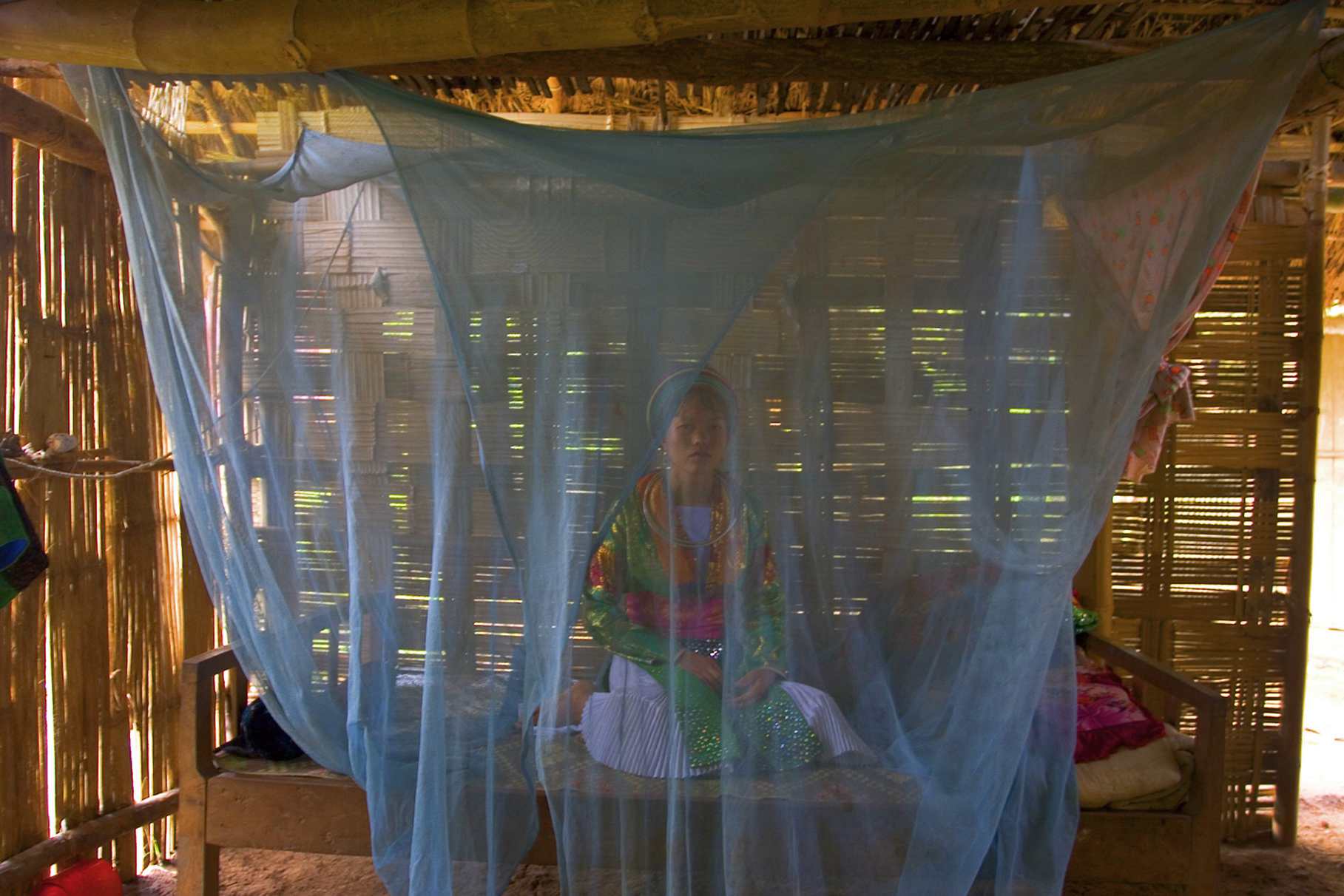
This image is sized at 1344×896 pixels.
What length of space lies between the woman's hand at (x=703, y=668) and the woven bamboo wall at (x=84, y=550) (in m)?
1.96

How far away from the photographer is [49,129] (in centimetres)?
263

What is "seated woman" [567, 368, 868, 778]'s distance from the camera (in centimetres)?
193

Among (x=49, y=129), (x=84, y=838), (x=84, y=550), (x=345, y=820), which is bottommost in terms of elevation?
(x=84, y=838)

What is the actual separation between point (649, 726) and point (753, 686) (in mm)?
292

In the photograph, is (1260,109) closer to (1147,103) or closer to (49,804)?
(1147,103)

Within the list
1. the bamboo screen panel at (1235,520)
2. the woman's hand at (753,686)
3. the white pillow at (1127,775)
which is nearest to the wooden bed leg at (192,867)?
the woman's hand at (753,686)

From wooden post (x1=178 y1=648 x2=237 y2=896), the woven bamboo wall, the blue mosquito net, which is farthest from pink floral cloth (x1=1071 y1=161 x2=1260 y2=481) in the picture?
the woven bamboo wall

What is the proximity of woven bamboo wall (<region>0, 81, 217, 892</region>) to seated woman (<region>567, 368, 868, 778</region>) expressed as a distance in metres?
1.71

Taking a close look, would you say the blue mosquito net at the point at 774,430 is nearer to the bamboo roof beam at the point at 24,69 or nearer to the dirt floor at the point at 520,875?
the bamboo roof beam at the point at 24,69

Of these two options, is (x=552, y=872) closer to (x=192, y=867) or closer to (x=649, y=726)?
(x=192, y=867)

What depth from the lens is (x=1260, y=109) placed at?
1.87 metres

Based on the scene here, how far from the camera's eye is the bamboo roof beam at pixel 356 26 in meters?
1.90

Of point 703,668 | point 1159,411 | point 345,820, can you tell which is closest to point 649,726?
point 703,668

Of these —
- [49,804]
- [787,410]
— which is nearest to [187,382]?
[787,410]
